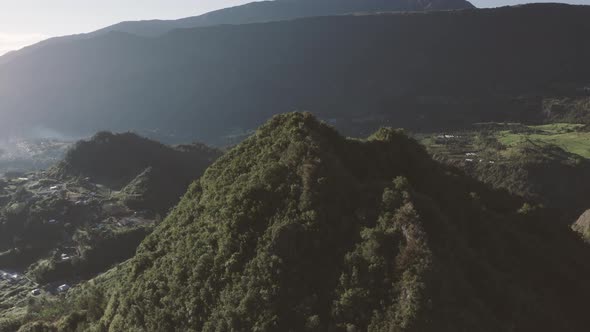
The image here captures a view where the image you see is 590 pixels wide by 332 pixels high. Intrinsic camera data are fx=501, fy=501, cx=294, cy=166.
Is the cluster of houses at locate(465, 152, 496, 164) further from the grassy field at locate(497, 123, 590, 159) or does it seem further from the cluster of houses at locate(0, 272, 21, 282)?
the cluster of houses at locate(0, 272, 21, 282)

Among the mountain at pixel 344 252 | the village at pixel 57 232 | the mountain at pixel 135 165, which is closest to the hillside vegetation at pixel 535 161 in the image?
the mountain at pixel 344 252

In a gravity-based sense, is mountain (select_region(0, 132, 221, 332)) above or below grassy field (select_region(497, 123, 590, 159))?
below

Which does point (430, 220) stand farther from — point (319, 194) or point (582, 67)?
point (582, 67)

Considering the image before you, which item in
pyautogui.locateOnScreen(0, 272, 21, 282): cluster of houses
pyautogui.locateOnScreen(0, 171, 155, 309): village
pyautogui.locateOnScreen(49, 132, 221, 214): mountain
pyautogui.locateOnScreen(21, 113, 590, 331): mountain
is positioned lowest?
pyautogui.locateOnScreen(0, 272, 21, 282): cluster of houses

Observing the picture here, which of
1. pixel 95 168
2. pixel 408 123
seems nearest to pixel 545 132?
pixel 408 123

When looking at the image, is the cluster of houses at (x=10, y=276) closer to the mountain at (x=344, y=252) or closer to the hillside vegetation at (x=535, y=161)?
the mountain at (x=344, y=252)

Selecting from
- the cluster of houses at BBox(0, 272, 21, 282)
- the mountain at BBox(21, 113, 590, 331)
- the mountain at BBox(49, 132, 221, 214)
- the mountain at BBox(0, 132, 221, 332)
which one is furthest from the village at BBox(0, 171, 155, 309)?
the mountain at BBox(21, 113, 590, 331)

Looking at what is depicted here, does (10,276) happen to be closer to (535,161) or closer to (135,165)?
(135,165)
